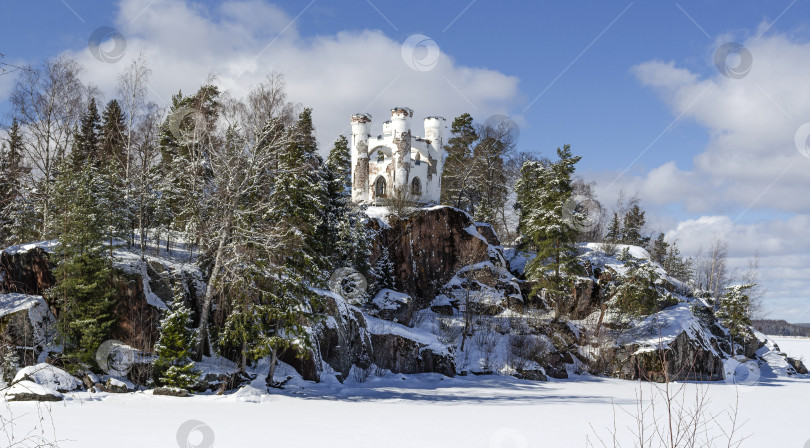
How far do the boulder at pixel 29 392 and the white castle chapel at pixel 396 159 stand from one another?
31064mm

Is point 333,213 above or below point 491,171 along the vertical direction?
below

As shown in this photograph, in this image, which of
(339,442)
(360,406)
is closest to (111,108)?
(360,406)

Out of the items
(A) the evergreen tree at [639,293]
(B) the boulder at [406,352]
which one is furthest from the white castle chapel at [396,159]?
(A) the evergreen tree at [639,293]

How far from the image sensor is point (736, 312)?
1844 inches

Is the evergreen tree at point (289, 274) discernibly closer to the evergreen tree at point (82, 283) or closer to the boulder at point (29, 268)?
the evergreen tree at point (82, 283)

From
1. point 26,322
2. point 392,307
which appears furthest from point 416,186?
point 26,322

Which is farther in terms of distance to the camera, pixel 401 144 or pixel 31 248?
pixel 401 144

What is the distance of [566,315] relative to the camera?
41.0m

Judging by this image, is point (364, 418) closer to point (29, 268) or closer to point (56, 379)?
point (56, 379)

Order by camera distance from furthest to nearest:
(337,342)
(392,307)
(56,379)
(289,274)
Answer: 1. (392,307)
2. (337,342)
3. (289,274)
4. (56,379)

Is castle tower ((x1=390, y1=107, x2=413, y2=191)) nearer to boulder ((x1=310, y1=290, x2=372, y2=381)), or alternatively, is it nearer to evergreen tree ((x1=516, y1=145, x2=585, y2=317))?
evergreen tree ((x1=516, y1=145, x2=585, y2=317))

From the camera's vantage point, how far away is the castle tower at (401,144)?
46.0 meters

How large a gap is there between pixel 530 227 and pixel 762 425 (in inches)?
854

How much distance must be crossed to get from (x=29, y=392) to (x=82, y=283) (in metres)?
5.43
